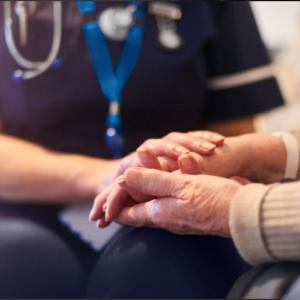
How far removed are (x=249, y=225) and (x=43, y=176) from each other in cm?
32

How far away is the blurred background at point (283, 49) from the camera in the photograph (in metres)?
0.86

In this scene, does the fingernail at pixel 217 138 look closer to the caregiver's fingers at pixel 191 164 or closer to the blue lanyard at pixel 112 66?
the caregiver's fingers at pixel 191 164

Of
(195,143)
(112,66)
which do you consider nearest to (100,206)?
(195,143)

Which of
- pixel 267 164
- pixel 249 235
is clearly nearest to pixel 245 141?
pixel 267 164

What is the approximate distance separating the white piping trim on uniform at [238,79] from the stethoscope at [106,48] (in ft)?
0.37

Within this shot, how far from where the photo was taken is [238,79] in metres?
0.88

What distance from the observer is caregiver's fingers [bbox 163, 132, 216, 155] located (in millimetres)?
608

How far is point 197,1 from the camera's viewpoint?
0.80 metres

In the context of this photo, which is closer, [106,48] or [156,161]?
[156,161]

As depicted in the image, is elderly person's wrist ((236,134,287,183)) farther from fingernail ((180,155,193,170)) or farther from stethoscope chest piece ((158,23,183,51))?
stethoscope chest piece ((158,23,183,51))

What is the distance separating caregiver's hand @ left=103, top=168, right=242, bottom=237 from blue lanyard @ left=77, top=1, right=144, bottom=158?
0.17 meters

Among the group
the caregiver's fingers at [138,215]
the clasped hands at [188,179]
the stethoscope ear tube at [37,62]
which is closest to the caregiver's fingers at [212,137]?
the clasped hands at [188,179]

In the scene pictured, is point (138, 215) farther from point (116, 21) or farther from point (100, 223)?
point (116, 21)

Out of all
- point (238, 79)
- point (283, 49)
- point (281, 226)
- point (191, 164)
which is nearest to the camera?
point (281, 226)
